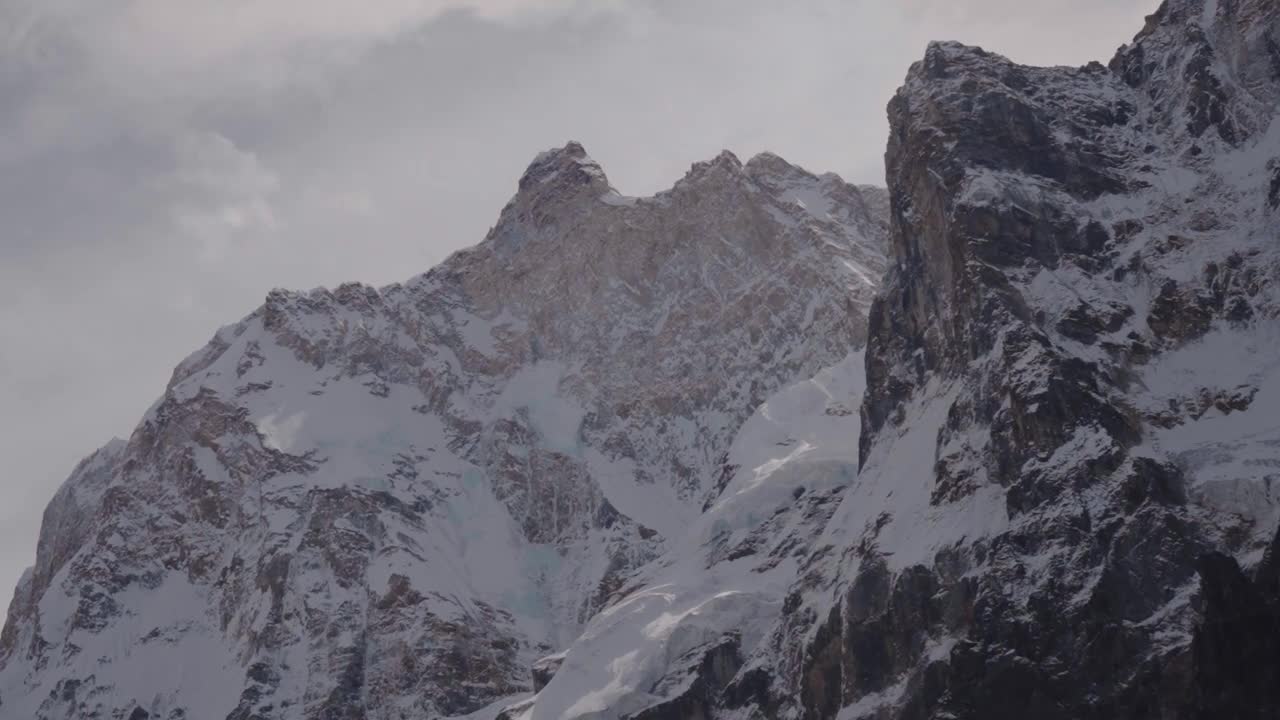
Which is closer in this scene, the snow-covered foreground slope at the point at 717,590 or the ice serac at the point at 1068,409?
the ice serac at the point at 1068,409

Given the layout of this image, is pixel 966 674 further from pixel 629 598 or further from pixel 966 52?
pixel 966 52

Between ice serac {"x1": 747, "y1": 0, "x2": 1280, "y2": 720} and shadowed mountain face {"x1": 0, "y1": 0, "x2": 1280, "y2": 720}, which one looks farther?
shadowed mountain face {"x1": 0, "y1": 0, "x2": 1280, "y2": 720}

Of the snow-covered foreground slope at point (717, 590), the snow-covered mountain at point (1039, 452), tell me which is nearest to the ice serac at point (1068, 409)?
the snow-covered mountain at point (1039, 452)

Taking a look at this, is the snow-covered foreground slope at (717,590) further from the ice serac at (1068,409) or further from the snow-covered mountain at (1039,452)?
the ice serac at (1068,409)

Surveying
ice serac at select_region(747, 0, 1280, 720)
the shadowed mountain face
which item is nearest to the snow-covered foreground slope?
the shadowed mountain face

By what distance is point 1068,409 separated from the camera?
447ft

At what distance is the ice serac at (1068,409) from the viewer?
125875mm

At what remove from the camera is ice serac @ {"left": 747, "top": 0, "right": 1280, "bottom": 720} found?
4956 inches

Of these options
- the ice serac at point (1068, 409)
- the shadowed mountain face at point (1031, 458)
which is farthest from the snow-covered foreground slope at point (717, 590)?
the ice serac at point (1068, 409)

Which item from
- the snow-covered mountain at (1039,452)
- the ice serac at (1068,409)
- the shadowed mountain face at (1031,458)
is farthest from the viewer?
the shadowed mountain face at (1031,458)

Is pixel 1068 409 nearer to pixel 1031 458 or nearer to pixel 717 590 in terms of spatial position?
pixel 1031 458

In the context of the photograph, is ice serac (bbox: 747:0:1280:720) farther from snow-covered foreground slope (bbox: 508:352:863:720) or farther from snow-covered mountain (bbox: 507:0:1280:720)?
snow-covered foreground slope (bbox: 508:352:863:720)

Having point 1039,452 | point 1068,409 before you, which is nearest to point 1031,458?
point 1039,452

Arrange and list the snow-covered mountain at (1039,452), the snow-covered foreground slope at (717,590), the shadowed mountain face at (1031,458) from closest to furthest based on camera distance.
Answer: the snow-covered mountain at (1039,452) < the shadowed mountain face at (1031,458) < the snow-covered foreground slope at (717,590)
